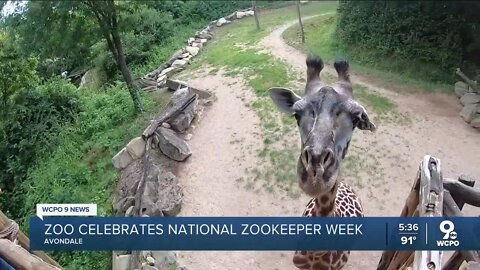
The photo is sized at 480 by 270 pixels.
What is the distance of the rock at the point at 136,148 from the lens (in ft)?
40.4

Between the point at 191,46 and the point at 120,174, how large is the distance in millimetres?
8440

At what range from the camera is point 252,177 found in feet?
36.6

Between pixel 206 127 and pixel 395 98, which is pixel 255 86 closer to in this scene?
pixel 206 127

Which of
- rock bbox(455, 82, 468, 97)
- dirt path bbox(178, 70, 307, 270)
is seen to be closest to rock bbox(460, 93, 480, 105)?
rock bbox(455, 82, 468, 97)

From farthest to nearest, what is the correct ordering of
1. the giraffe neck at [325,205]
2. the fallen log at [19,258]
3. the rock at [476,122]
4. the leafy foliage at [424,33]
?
the leafy foliage at [424,33]
the rock at [476,122]
the giraffe neck at [325,205]
the fallen log at [19,258]

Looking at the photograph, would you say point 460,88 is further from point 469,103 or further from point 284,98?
point 284,98

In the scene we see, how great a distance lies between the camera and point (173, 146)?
471 inches

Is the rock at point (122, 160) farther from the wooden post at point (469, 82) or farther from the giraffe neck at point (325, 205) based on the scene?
the wooden post at point (469, 82)

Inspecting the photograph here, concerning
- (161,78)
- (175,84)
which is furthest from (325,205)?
(161,78)

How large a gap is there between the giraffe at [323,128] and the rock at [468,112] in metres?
8.24

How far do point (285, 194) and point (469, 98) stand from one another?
5.87 m

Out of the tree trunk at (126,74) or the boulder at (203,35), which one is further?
the boulder at (203,35)

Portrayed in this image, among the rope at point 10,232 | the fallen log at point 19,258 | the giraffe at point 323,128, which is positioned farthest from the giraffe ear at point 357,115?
the rope at point 10,232

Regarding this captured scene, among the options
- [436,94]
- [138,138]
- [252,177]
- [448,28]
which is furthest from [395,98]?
[138,138]
